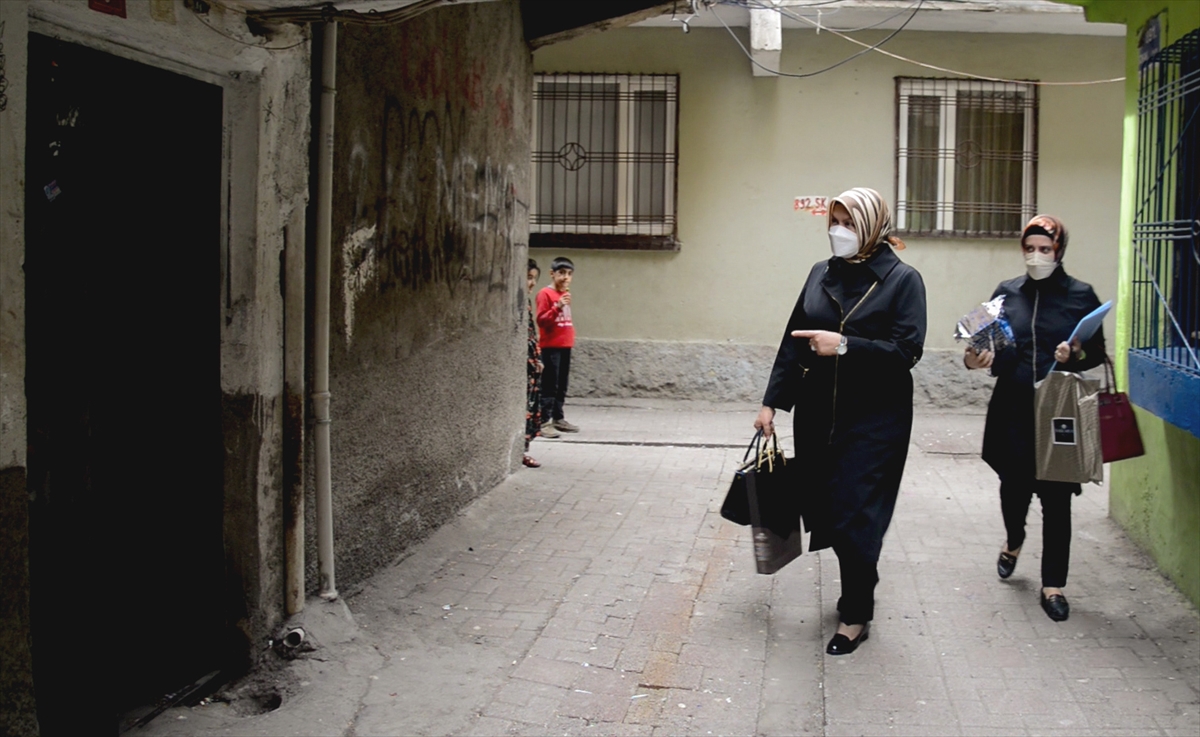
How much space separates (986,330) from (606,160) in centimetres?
765

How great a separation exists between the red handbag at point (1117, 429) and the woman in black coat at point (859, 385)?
0.98 m

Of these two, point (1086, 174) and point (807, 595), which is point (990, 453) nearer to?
point (807, 595)

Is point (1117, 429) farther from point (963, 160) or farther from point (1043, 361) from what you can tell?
point (963, 160)

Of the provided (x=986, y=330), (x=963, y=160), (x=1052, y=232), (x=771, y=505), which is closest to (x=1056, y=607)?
(x=986, y=330)

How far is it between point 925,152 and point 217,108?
9.48m

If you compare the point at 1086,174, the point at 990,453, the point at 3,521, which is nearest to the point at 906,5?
the point at 1086,174

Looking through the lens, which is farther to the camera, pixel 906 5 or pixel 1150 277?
pixel 906 5

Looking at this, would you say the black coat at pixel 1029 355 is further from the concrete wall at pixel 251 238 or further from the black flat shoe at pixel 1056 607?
the concrete wall at pixel 251 238

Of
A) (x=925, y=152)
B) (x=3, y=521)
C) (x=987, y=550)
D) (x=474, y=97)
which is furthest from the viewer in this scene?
(x=925, y=152)

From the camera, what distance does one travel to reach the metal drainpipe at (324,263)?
4.52 m

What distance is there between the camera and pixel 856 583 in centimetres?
472

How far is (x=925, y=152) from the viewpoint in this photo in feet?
40.2

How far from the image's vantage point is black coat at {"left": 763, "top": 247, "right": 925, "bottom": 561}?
15.3 feet

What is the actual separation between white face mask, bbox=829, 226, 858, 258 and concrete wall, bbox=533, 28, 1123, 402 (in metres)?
7.60
